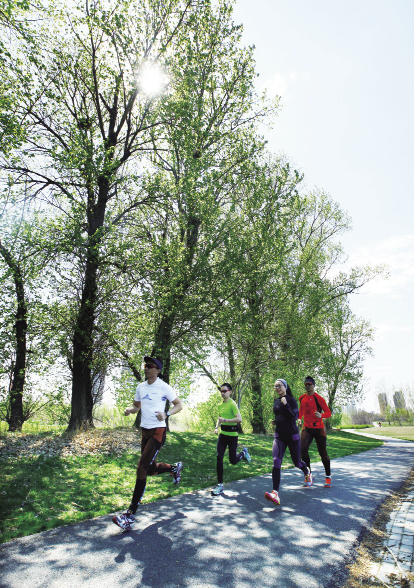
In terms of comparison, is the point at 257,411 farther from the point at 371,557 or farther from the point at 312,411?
the point at 371,557

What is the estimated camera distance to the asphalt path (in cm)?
335

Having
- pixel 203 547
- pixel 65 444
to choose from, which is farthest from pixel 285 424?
pixel 65 444

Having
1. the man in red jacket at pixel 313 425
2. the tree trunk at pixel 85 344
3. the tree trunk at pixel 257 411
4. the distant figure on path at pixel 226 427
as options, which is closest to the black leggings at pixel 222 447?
the distant figure on path at pixel 226 427

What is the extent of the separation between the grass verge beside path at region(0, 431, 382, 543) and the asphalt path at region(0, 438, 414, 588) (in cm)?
53

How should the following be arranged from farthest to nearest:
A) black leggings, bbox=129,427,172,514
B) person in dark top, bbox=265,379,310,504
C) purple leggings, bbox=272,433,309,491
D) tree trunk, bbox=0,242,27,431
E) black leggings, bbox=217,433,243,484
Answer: tree trunk, bbox=0,242,27,431, black leggings, bbox=217,433,243,484, person in dark top, bbox=265,379,310,504, purple leggings, bbox=272,433,309,491, black leggings, bbox=129,427,172,514

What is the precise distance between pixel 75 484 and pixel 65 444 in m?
3.52

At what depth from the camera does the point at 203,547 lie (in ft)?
13.3

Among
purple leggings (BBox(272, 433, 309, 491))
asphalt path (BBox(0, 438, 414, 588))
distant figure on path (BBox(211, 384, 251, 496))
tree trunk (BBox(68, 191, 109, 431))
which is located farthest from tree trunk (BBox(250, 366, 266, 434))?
asphalt path (BBox(0, 438, 414, 588))

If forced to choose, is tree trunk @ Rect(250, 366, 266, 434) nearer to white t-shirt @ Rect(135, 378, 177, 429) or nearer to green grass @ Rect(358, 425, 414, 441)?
green grass @ Rect(358, 425, 414, 441)

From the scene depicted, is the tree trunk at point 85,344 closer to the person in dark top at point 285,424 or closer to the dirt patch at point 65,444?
the dirt patch at point 65,444

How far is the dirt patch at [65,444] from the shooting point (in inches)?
357

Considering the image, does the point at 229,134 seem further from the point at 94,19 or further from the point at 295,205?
the point at 94,19

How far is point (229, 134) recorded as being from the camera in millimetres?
15703

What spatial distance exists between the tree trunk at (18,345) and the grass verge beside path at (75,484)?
10.6 ft
